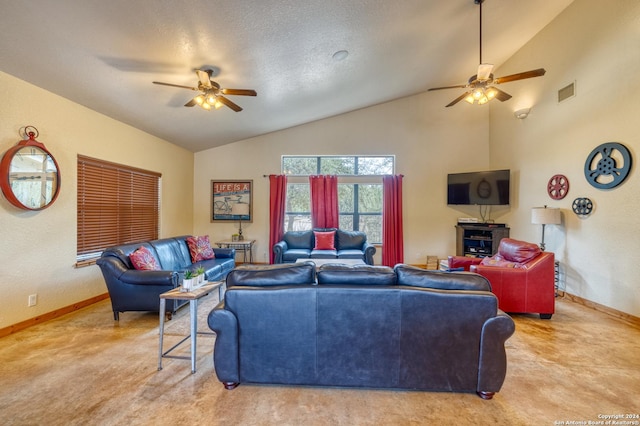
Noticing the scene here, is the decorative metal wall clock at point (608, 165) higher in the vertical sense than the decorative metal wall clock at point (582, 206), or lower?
higher

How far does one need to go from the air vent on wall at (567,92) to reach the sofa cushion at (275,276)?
481 centimetres

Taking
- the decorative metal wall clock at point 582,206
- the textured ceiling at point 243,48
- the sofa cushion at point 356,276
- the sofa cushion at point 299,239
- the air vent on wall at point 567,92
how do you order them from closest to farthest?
the sofa cushion at point 356,276
the textured ceiling at point 243,48
the decorative metal wall clock at point 582,206
the air vent on wall at point 567,92
the sofa cushion at point 299,239

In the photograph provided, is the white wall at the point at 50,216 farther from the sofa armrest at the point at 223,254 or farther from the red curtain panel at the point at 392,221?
the red curtain panel at the point at 392,221

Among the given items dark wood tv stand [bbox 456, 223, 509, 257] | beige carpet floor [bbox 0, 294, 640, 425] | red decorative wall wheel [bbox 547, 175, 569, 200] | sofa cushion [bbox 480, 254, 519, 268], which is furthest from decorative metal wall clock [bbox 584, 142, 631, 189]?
beige carpet floor [bbox 0, 294, 640, 425]

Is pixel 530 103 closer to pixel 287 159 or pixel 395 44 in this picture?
pixel 395 44

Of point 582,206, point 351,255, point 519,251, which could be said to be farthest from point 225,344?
point 582,206

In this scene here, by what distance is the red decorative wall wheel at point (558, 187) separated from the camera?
13.2ft

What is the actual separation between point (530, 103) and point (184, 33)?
5.54m

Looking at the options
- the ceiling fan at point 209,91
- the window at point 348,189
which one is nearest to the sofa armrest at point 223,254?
the window at point 348,189

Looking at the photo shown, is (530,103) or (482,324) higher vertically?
(530,103)

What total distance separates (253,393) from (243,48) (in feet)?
10.8

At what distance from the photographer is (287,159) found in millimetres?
6094

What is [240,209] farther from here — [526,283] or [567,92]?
[567,92]

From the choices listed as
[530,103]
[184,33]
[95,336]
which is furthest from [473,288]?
[530,103]
